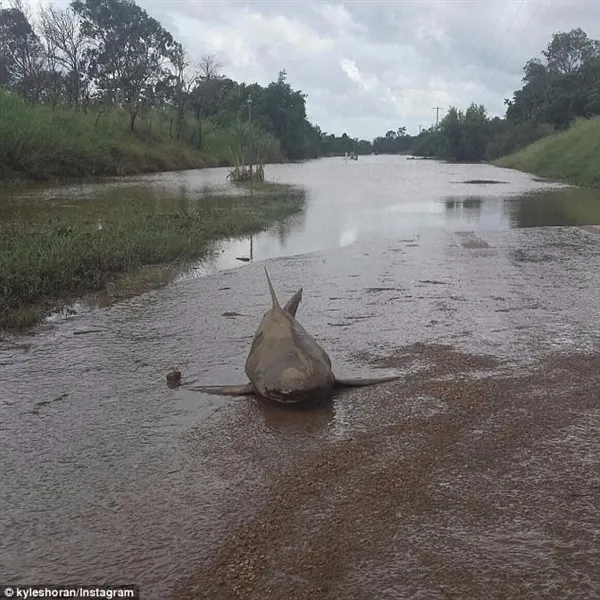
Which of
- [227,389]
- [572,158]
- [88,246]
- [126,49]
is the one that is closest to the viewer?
[227,389]

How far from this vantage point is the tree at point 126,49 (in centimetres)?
4350

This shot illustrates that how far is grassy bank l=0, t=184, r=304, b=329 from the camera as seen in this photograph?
6.45 metres

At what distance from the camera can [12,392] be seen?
14.9ft

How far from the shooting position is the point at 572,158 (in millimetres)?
30672

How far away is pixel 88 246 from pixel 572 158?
89.2 feet

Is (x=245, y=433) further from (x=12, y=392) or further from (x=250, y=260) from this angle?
(x=250, y=260)

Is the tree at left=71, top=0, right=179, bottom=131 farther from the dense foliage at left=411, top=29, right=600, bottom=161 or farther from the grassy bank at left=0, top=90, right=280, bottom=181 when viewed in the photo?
the dense foliage at left=411, top=29, right=600, bottom=161

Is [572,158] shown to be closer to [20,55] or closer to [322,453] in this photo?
[322,453]

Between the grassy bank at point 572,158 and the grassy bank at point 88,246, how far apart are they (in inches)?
607

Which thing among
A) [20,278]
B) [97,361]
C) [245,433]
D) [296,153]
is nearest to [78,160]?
[20,278]
